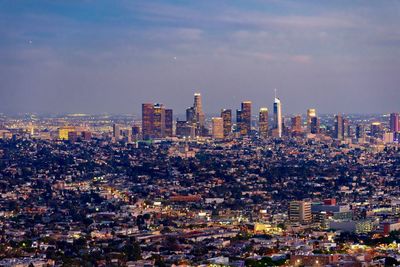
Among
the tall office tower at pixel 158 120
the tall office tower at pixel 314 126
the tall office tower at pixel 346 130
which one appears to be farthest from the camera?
the tall office tower at pixel 314 126

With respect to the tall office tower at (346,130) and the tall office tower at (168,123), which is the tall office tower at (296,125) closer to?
the tall office tower at (346,130)

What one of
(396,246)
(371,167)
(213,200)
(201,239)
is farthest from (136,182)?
(396,246)

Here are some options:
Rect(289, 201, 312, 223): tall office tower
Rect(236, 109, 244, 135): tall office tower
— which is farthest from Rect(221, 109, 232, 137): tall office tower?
Rect(289, 201, 312, 223): tall office tower

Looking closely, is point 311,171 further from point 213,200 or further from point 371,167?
point 213,200

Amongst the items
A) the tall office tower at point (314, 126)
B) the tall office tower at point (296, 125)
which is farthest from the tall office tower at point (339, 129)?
the tall office tower at point (296, 125)

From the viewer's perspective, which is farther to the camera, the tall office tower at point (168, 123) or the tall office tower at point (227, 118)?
the tall office tower at point (227, 118)

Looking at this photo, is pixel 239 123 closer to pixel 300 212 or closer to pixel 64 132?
pixel 64 132

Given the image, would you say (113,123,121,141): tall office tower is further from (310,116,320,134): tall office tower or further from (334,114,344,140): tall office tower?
(334,114,344,140): tall office tower
